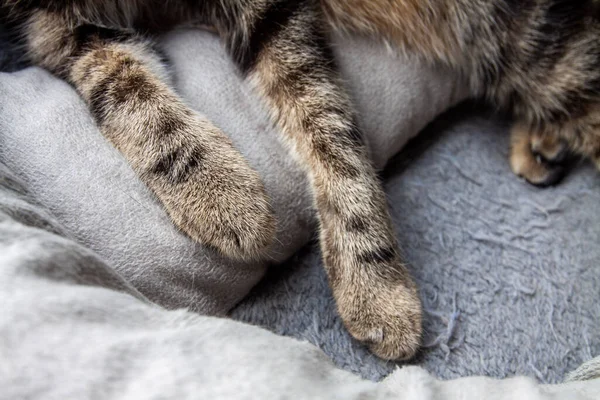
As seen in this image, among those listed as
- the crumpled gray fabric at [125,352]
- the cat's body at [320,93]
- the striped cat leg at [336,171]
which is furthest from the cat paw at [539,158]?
the crumpled gray fabric at [125,352]

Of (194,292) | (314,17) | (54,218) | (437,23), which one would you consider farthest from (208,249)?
(437,23)

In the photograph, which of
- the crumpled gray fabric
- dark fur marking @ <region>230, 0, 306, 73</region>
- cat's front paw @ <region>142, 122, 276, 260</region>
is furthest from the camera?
dark fur marking @ <region>230, 0, 306, 73</region>

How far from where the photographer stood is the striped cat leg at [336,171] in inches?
30.0

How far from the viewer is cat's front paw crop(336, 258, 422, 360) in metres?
0.75

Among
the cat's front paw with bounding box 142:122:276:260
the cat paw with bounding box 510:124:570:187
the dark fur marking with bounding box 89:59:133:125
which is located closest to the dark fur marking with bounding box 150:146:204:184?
the cat's front paw with bounding box 142:122:276:260

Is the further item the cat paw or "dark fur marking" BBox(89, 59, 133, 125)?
the cat paw

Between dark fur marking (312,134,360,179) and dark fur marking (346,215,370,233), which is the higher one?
dark fur marking (312,134,360,179)

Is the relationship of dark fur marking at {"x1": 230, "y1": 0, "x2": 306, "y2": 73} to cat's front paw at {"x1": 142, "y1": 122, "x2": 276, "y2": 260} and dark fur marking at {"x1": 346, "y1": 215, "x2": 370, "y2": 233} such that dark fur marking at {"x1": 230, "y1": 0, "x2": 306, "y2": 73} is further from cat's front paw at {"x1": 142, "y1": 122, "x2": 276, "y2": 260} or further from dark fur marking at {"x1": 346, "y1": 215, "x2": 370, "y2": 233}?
dark fur marking at {"x1": 346, "y1": 215, "x2": 370, "y2": 233}

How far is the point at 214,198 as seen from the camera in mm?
719

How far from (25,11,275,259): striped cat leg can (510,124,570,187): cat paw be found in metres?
0.50

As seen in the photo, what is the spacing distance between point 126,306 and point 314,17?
0.56 m

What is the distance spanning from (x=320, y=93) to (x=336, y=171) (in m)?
0.13

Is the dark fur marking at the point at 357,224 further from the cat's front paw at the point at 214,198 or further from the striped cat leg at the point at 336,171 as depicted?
the cat's front paw at the point at 214,198

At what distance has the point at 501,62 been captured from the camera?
2.96ft
